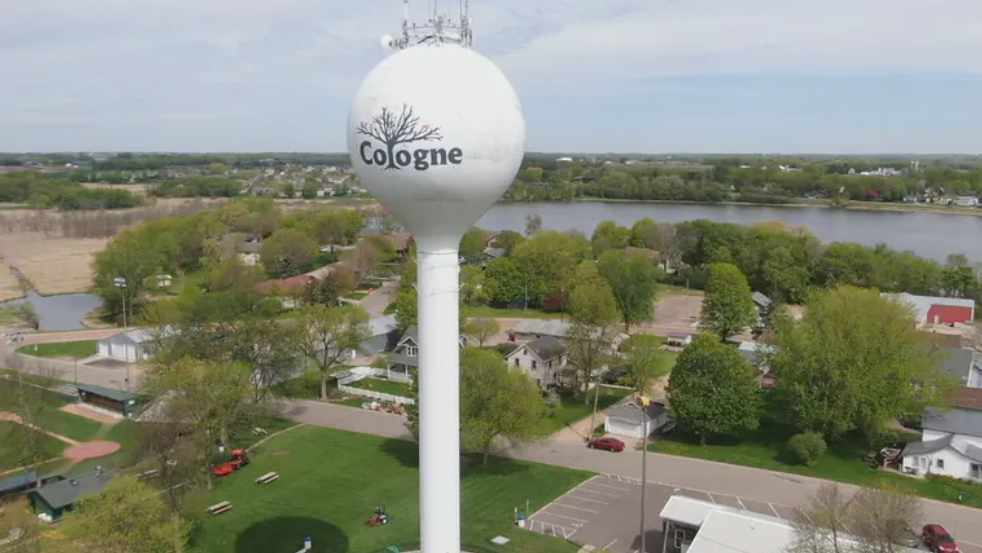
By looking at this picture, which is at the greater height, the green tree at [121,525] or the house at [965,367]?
the green tree at [121,525]

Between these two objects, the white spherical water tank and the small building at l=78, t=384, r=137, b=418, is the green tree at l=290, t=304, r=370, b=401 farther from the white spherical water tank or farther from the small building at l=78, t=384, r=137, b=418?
the white spherical water tank

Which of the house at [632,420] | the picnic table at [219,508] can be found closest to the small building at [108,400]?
the picnic table at [219,508]

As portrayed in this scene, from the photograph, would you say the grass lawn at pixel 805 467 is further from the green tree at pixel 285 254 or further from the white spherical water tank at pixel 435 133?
the green tree at pixel 285 254

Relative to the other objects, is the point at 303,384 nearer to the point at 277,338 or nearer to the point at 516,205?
the point at 277,338

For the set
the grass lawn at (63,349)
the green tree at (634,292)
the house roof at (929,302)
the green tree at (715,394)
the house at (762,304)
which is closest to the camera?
the green tree at (715,394)

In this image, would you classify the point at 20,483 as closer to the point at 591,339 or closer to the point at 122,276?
the point at 591,339

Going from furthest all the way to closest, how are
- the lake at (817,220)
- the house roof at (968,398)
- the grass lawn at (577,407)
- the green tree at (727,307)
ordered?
1. the lake at (817,220)
2. the green tree at (727,307)
3. the grass lawn at (577,407)
4. the house roof at (968,398)

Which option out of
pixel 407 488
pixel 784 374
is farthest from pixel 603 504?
pixel 784 374
